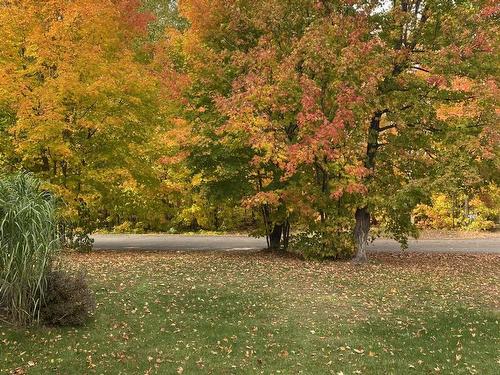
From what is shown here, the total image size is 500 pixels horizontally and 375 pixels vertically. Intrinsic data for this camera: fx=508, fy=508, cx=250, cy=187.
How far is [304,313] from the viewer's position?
923cm

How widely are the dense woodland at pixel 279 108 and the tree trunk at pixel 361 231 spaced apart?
41mm

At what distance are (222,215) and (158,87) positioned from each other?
10.6m

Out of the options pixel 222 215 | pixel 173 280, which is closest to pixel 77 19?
pixel 173 280

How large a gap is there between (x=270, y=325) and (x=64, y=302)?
330 centimetres

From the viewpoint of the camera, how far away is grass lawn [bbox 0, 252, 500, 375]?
22.4 feet

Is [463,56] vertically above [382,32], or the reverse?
[382,32]

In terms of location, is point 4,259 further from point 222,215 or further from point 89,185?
point 222,215

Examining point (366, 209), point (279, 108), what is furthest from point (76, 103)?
point (366, 209)

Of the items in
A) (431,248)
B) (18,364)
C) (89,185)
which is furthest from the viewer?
(431,248)

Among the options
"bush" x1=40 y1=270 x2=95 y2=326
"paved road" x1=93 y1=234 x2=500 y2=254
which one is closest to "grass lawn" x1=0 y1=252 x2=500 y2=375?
"bush" x1=40 y1=270 x2=95 y2=326

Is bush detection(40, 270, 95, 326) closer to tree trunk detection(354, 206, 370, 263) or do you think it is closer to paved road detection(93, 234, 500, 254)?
tree trunk detection(354, 206, 370, 263)

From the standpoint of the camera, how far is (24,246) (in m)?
6.92

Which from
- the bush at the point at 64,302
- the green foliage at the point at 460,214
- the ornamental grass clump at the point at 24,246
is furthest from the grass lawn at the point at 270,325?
the green foliage at the point at 460,214

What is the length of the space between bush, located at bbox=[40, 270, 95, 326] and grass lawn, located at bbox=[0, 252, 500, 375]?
213 millimetres
